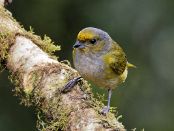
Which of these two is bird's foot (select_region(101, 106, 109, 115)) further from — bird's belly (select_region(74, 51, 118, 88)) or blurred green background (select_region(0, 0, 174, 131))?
blurred green background (select_region(0, 0, 174, 131))

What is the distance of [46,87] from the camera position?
539cm

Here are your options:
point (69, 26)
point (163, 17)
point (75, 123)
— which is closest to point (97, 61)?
point (75, 123)

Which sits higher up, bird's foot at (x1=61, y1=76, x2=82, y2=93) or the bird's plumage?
the bird's plumage

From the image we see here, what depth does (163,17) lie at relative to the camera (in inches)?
287

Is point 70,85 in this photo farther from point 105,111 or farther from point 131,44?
point 131,44

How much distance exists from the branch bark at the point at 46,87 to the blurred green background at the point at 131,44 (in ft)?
5.24

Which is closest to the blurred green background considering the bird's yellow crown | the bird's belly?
the bird's belly

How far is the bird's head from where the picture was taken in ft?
18.6

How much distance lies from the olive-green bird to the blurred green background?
Result: 4.16 ft

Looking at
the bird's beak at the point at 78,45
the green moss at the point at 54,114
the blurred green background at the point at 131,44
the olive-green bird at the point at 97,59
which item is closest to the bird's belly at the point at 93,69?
the olive-green bird at the point at 97,59

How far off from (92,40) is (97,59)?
0.62ft

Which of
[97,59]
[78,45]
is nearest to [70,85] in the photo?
[78,45]

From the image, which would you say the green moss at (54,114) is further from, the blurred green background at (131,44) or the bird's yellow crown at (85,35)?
the blurred green background at (131,44)

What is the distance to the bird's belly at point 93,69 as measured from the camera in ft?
18.9
